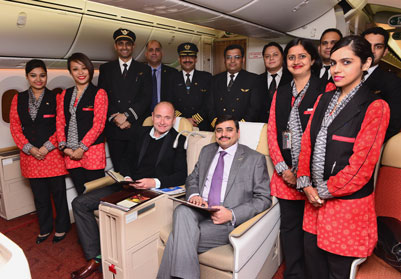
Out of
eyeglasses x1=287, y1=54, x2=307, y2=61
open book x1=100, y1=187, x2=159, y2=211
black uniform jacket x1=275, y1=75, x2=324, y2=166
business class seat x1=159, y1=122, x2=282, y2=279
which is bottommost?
business class seat x1=159, y1=122, x2=282, y2=279

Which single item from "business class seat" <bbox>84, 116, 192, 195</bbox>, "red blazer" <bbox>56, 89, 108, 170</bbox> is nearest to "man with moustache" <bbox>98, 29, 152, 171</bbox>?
"red blazer" <bbox>56, 89, 108, 170</bbox>

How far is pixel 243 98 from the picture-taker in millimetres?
3336

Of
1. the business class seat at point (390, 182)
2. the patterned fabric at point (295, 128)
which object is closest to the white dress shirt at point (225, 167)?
the patterned fabric at point (295, 128)

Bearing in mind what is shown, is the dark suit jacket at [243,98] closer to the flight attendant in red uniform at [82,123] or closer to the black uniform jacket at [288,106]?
the black uniform jacket at [288,106]

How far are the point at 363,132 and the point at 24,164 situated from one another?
3264 millimetres

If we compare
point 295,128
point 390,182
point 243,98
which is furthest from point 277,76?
point 390,182

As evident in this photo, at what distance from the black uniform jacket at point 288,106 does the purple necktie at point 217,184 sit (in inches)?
19.6

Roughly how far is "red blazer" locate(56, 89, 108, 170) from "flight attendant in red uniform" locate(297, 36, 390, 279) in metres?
2.13

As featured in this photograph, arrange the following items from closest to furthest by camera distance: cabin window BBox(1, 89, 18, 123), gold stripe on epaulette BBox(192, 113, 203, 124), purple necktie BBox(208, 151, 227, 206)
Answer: purple necktie BBox(208, 151, 227, 206) < gold stripe on epaulette BBox(192, 113, 203, 124) < cabin window BBox(1, 89, 18, 123)

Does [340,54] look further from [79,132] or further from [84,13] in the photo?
[84,13]

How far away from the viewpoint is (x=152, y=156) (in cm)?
286

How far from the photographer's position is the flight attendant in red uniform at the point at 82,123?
3043 millimetres

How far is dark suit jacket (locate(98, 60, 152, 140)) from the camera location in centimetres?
343

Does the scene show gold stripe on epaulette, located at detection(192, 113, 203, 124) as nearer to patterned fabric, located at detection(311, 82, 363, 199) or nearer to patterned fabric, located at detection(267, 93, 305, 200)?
patterned fabric, located at detection(267, 93, 305, 200)
